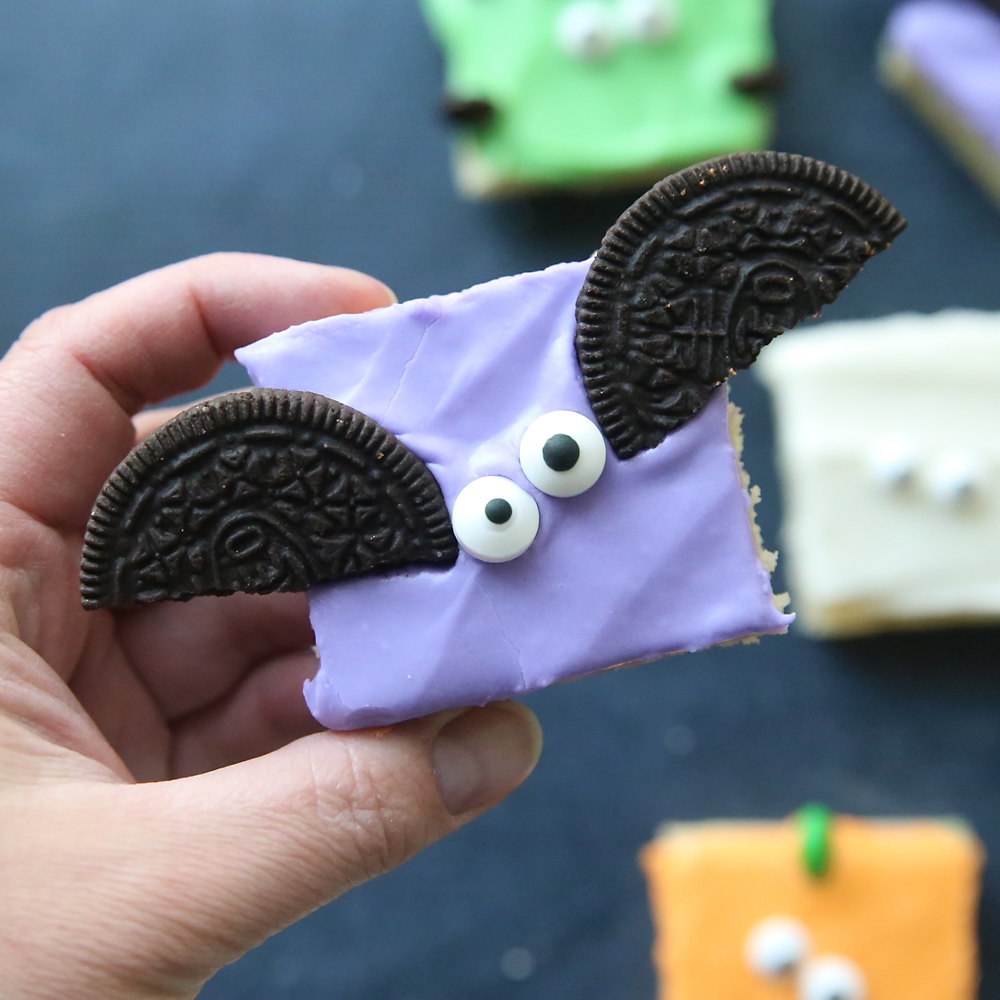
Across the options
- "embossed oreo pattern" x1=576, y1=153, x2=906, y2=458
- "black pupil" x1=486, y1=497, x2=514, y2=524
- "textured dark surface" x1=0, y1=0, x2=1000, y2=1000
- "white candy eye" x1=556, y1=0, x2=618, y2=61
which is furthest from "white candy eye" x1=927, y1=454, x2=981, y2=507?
"black pupil" x1=486, y1=497, x2=514, y2=524

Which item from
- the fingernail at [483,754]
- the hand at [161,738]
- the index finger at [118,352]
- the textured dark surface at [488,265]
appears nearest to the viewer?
the hand at [161,738]

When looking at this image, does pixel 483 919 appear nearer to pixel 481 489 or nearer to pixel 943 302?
pixel 481 489

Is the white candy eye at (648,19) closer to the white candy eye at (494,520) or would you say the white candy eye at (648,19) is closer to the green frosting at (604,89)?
the green frosting at (604,89)

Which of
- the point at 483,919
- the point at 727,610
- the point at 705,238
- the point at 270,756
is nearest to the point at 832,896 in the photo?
the point at 483,919

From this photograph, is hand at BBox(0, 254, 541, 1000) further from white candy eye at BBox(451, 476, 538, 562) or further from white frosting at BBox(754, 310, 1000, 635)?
white frosting at BBox(754, 310, 1000, 635)

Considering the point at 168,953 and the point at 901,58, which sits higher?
the point at 901,58

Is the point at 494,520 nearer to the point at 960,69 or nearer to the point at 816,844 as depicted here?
the point at 816,844

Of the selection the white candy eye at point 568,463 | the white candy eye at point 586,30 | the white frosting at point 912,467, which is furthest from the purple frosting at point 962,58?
the white candy eye at point 568,463
